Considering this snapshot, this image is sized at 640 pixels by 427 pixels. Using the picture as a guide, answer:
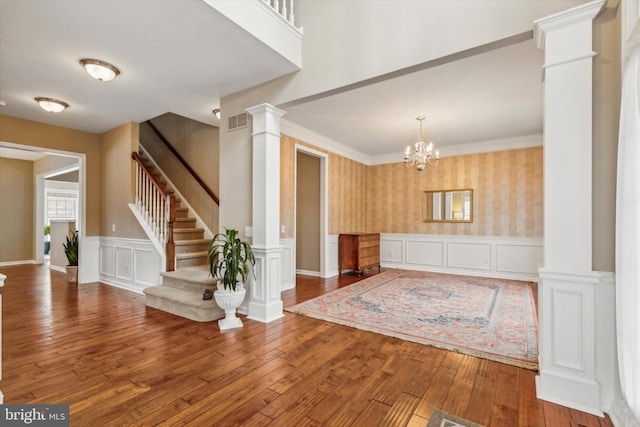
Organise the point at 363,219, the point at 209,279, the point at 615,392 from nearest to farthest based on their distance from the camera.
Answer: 1. the point at 615,392
2. the point at 209,279
3. the point at 363,219

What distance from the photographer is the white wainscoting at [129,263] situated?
480 cm

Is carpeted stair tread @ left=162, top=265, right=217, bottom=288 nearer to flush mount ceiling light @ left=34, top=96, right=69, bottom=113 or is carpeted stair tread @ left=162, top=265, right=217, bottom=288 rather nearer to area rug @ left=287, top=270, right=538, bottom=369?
area rug @ left=287, top=270, right=538, bottom=369

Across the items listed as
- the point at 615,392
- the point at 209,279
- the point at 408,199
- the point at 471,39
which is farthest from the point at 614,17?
the point at 408,199

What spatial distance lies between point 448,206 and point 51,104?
7089 mm

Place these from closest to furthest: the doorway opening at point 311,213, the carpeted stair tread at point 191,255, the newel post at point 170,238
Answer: the newel post at point 170,238 < the carpeted stair tread at point 191,255 < the doorway opening at point 311,213

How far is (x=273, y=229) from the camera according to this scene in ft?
11.8

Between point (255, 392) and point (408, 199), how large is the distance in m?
5.86

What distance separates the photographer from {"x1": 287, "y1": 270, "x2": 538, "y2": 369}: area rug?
283 cm

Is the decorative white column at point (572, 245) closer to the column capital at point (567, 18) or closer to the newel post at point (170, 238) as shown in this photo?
the column capital at point (567, 18)

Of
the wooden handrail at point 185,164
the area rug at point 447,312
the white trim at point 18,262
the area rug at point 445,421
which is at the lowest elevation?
the white trim at point 18,262

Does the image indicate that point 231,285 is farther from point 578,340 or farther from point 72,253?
point 72,253

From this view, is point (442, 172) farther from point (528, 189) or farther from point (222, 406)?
point (222, 406)

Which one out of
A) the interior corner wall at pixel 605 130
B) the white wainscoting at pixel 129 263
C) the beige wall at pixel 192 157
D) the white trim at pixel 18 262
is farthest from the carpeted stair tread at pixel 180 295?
the white trim at pixel 18 262

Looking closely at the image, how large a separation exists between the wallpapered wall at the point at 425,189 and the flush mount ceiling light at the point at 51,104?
3.13 m
